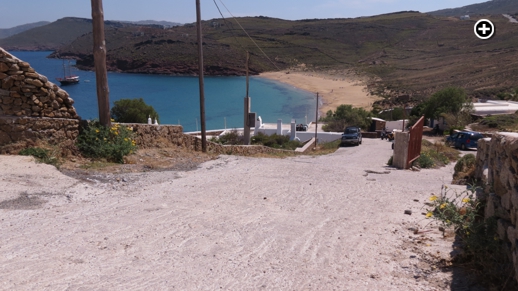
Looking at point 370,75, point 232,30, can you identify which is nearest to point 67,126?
point 370,75

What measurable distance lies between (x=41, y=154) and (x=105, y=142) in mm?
1619

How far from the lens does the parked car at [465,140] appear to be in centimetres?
2924

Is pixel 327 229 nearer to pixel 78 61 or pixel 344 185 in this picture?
pixel 344 185

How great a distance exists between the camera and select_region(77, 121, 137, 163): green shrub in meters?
10.7

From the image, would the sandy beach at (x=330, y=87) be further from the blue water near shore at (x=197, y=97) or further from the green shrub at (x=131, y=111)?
the green shrub at (x=131, y=111)

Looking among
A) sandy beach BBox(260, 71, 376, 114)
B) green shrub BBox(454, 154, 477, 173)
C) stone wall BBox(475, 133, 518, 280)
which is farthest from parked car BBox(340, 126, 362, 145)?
sandy beach BBox(260, 71, 376, 114)

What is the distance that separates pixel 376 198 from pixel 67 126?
687cm

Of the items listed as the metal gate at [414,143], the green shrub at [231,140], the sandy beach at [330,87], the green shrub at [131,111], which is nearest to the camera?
the metal gate at [414,143]

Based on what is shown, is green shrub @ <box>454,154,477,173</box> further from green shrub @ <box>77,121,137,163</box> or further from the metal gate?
green shrub @ <box>77,121,137,163</box>

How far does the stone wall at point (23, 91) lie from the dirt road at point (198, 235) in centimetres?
172

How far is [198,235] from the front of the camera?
617 cm

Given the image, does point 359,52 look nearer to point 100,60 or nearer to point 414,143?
point 414,143

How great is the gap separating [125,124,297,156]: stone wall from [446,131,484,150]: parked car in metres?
16.2

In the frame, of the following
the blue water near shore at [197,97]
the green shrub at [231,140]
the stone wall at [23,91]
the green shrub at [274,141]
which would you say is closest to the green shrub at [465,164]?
the stone wall at [23,91]
